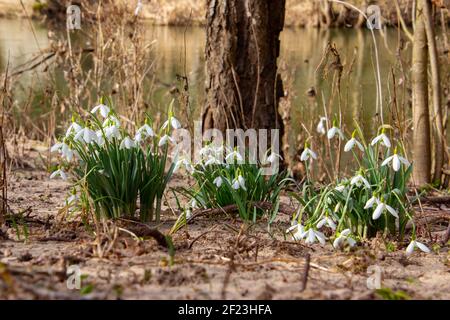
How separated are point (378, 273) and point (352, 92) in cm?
976

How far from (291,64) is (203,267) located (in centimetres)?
883

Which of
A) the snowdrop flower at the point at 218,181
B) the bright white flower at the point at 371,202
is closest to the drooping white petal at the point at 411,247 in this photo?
the bright white flower at the point at 371,202

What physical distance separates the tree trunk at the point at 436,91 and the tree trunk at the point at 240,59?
1.20 m

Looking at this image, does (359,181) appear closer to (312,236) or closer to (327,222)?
(327,222)

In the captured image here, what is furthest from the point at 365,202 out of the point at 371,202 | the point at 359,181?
the point at 371,202

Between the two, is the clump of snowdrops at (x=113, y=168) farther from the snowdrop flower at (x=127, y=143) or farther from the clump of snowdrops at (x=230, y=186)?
the clump of snowdrops at (x=230, y=186)

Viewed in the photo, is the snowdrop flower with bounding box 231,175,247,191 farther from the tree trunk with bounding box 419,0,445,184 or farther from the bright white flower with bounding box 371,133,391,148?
the tree trunk with bounding box 419,0,445,184

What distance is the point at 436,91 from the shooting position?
655 cm

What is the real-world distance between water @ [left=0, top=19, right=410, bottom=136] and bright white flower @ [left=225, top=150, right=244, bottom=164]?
11.7ft

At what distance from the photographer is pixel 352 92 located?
1271cm

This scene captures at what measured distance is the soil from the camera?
2.83 metres

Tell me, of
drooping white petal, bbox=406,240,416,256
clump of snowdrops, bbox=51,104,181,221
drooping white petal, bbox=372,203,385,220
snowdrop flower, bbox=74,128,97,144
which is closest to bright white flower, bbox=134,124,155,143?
clump of snowdrops, bbox=51,104,181,221
